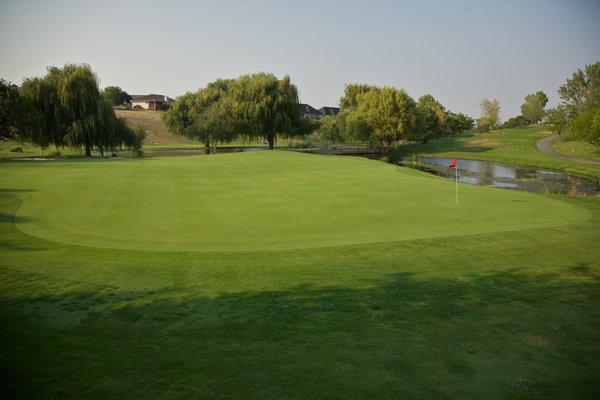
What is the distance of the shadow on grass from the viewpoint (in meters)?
5.62

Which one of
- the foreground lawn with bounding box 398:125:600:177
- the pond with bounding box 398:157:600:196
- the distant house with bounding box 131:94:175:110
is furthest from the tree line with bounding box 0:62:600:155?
the distant house with bounding box 131:94:175:110

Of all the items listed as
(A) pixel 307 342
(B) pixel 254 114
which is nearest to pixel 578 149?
(B) pixel 254 114

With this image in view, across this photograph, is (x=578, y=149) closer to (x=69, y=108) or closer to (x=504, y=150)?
(x=504, y=150)

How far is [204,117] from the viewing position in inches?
2648

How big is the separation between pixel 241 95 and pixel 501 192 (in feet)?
173

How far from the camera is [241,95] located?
68.8 meters

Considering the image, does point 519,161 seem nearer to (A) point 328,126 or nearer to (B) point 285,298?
(A) point 328,126

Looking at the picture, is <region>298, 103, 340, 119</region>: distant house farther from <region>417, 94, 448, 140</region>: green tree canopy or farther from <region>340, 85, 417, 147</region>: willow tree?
<region>340, 85, 417, 147</region>: willow tree

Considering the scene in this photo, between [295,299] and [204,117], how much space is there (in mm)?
62059

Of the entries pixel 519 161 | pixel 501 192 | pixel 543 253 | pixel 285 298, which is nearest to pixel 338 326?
pixel 285 298

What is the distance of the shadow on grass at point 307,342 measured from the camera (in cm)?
562

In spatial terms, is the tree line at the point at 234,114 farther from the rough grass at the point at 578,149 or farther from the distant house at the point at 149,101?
the distant house at the point at 149,101

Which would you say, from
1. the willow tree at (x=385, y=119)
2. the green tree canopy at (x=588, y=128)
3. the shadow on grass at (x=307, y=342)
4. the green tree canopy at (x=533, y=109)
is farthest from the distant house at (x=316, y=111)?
the shadow on grass at (x=307, y=342)

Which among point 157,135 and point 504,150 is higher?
point 157,135
